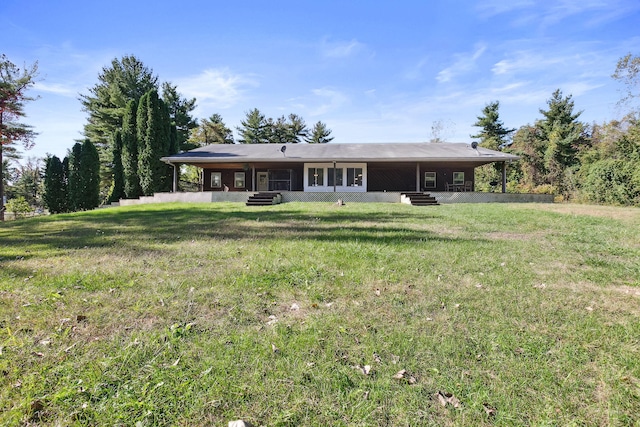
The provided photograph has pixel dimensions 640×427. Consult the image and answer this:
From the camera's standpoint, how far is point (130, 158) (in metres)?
19.6

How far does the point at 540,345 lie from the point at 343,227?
5.49 m

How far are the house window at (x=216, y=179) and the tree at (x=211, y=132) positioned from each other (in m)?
19.8

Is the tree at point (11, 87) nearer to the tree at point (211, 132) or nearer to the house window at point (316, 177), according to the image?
the house window at point (316, 177)

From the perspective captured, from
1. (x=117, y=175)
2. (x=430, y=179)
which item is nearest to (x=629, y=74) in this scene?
(x=430, y=179)

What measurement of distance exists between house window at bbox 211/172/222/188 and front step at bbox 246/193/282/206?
688cm

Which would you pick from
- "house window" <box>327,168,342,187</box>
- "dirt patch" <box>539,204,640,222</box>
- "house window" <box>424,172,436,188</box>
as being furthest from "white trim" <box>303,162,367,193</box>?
"dirt patch" <box>539,204,640,222</box>

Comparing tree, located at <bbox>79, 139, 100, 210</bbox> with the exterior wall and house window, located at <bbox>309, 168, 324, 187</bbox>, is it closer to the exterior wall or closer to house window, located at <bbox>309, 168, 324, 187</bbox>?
the exterior wall

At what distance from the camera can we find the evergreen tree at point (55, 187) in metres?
19.0

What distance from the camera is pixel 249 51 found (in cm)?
1392

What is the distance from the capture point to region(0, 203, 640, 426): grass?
5.97 feet

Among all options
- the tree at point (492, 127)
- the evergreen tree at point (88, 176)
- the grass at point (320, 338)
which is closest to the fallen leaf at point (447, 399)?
the grass at point (320, 338)

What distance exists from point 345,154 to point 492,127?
27548 mm

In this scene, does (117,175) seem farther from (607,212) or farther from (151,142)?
(607,212)

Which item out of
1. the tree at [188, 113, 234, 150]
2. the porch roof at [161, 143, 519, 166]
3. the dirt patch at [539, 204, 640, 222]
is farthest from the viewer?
the tree at [188, 113, 234, 150]
